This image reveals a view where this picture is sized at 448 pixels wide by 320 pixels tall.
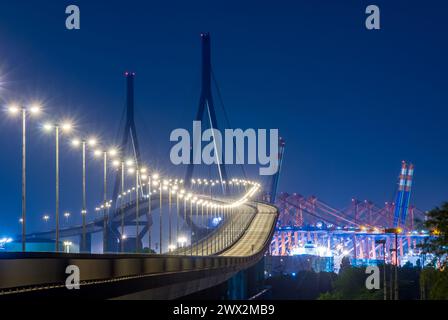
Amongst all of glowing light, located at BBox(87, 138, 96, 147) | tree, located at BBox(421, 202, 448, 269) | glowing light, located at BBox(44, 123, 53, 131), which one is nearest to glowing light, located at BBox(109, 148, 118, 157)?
glowing light, located at BBox(87, 138, 96, 147)

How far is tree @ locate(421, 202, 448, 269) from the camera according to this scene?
1751 inches

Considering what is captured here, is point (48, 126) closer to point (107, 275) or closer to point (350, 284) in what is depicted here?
point (107, 275)

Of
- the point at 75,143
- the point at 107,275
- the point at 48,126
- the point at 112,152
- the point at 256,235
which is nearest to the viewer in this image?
the point at 107,275

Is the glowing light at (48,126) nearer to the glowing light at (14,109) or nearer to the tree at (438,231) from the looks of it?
the glowing light at (14,109)

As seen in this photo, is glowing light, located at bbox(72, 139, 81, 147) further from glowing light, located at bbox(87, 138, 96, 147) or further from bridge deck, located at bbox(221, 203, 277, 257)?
bridge deck, located at bbox(221, 203, 277, 257)

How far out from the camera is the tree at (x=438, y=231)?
44.5 m

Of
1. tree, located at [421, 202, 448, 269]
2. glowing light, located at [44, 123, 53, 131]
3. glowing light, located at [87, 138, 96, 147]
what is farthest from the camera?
tree, located at [421, 202, 448, 269]

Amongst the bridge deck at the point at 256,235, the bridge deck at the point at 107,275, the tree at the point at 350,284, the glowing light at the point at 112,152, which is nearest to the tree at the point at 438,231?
the bridge deck at the point at 107,275

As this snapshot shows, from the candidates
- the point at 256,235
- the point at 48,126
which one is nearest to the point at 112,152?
the point at 48,126

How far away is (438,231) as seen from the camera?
1788 inches

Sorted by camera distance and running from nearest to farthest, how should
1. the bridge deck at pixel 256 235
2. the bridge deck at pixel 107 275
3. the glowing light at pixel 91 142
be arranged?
the bridge deck at pixel 107 275 < the glowing light at pixel 91 142 < the bridge deck at pixel 256 235
